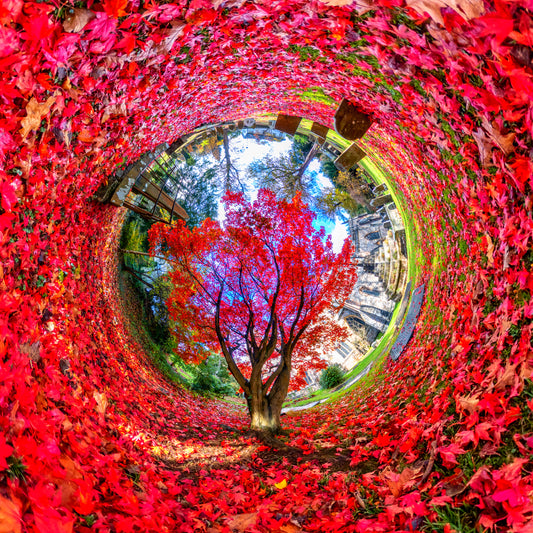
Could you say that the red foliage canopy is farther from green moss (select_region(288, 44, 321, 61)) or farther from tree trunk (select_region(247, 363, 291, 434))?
green moss (select_region(288, 44, 321, 61))

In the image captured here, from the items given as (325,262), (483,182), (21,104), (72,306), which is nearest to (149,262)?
(72,306)

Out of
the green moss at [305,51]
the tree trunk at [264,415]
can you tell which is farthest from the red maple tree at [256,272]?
the green moss at [305,51]

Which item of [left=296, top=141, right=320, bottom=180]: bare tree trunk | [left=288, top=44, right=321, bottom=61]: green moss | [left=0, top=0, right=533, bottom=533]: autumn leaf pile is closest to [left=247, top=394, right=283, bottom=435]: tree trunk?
[left=0, top=0, right=533, bottom=533]: autumn leaf pile

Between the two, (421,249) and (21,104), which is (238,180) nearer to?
(421,249)

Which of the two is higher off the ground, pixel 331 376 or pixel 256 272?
pixel 256 272

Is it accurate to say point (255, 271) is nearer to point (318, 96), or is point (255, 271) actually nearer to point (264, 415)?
point (264, 415)

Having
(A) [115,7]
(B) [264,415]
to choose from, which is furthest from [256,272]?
(A) [115,7]
